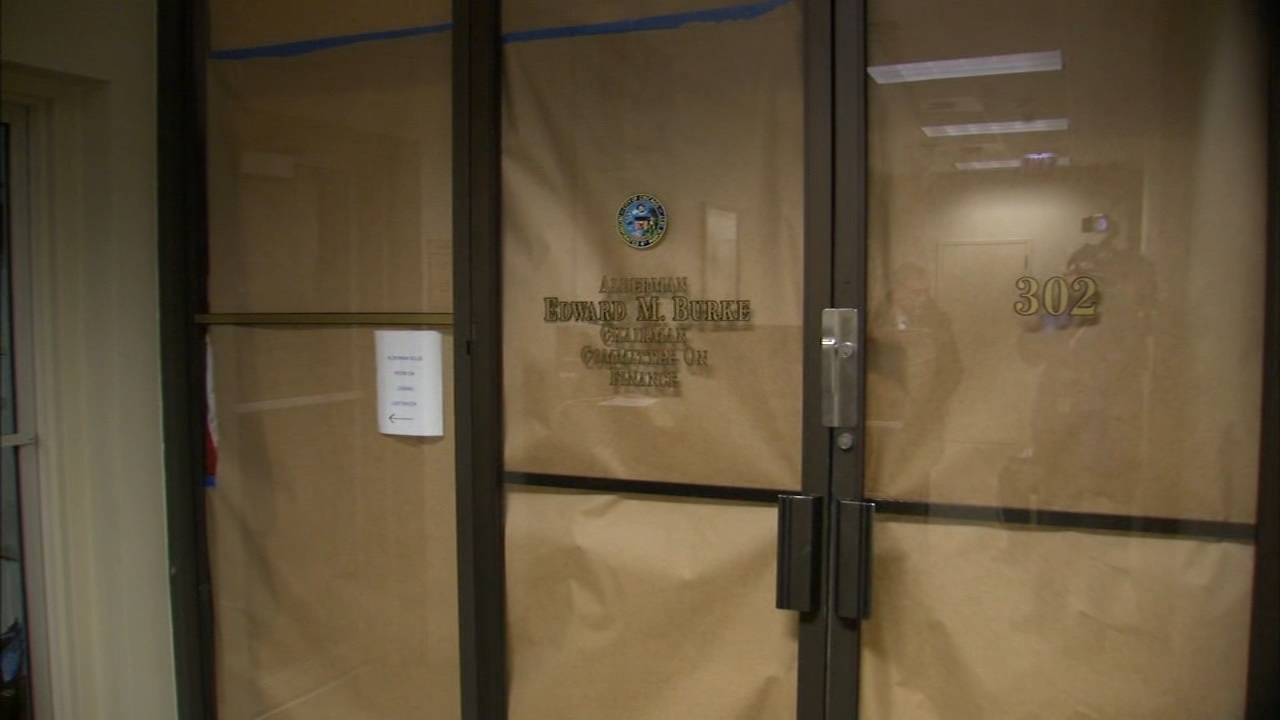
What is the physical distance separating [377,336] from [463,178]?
1.47 ft

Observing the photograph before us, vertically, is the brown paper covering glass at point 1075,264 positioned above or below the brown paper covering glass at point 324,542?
above

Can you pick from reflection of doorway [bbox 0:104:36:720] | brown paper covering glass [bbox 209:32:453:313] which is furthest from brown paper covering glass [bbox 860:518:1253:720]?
reflection of doorway [bbox 0:104:36:720]

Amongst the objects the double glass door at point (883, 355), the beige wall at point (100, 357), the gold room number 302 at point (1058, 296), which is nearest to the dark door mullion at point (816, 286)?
the double glass door at point (883, 355)

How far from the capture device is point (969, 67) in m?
1.45

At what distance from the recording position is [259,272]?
78.4 inches

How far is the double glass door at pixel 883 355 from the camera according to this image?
4.52 ft

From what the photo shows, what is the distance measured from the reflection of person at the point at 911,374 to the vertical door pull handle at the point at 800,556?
168 millimetres

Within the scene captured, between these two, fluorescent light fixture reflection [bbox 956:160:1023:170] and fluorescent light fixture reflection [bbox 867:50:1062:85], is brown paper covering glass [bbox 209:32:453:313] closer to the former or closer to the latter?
fluorescent light fixture reflection [bbox 867:50:1062:85]

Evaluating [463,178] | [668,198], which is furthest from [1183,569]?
[463,178]

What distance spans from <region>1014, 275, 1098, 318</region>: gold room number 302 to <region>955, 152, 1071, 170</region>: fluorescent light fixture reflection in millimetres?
212

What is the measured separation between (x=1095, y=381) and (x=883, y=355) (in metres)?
0.38

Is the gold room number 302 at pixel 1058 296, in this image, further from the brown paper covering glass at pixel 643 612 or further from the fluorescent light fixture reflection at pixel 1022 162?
the brown paper covering glass at pixel 643 612

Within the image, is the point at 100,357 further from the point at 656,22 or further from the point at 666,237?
the point at 656,22

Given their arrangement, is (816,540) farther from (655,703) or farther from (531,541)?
(531,541)
